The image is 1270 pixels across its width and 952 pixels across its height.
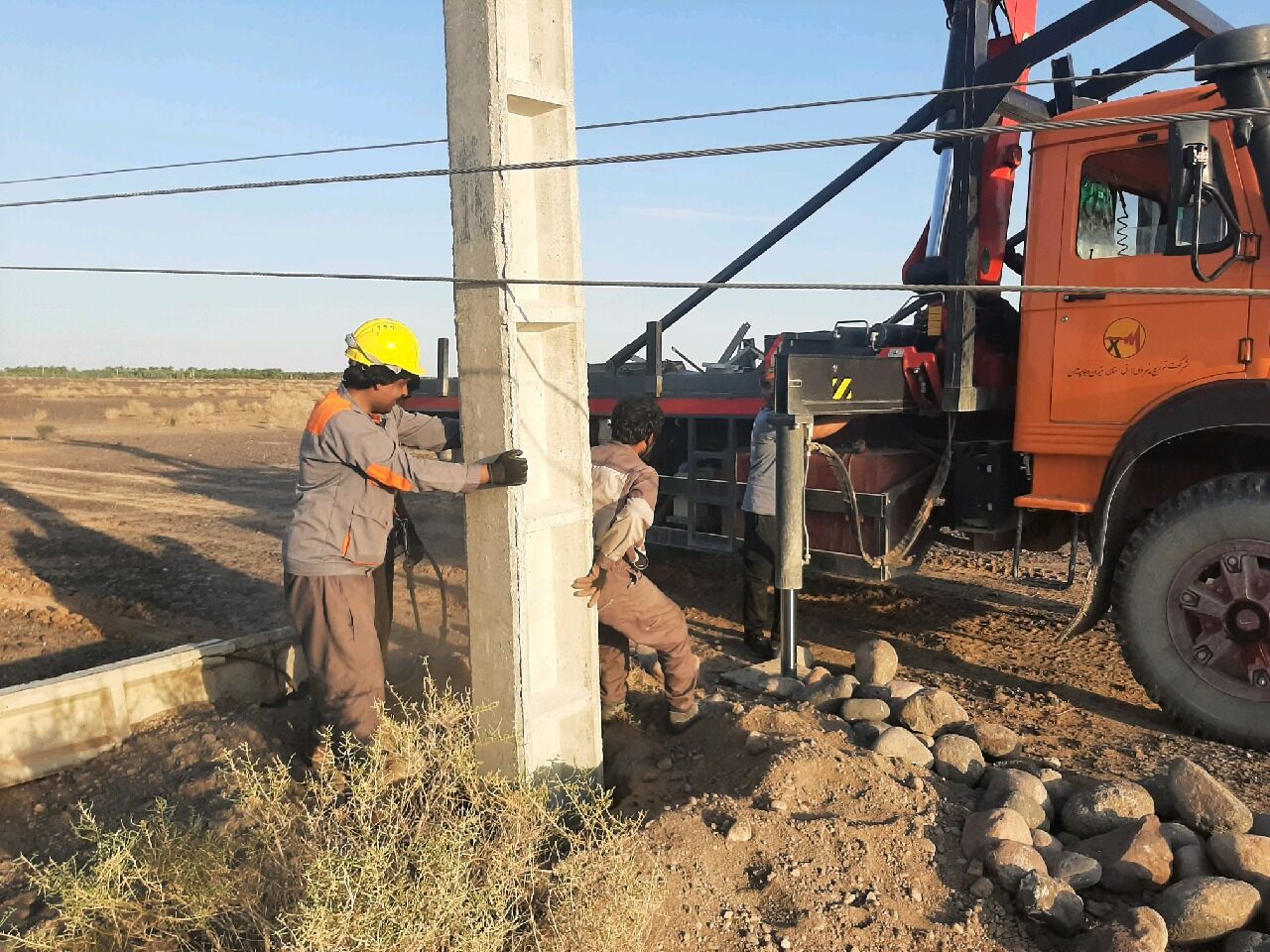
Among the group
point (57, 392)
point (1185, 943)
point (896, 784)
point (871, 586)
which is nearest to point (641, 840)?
point (896, 784)

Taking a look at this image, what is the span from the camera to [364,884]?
248 cm

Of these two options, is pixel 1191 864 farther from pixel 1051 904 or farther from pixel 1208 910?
pixel 1051 904

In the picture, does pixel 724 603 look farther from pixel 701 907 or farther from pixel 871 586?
pixel 701 907

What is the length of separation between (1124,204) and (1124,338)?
0.70m

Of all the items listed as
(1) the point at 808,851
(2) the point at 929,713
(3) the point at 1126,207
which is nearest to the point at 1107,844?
(1) the point at 808,851

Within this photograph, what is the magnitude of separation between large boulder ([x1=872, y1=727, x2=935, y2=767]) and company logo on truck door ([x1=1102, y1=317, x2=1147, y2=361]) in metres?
2.26

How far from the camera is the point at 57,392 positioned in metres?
41.3

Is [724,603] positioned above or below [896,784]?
below

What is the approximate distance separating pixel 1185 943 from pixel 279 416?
102 feet

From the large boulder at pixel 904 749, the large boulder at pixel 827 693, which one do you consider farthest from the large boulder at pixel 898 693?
the large boulder at pixel 904 749

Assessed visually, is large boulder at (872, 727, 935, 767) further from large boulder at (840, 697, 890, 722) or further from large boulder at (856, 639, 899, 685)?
large boulder at (856, 639, 899, 685)

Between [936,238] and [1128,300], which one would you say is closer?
[1128,300]

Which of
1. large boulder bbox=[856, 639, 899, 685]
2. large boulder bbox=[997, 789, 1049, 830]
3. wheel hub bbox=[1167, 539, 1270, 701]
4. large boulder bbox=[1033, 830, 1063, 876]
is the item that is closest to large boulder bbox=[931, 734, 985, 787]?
large boulder bbox=[997, 789, 1049, 830]

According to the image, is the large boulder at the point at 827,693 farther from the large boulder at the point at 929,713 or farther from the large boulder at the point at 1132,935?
the large boulder at the point at 1132,935
